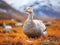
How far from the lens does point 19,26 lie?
4.81 meters

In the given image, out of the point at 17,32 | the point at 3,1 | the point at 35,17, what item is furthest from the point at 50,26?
the point at 3,1

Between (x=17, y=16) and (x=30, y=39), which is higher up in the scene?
(x=17, y=16)

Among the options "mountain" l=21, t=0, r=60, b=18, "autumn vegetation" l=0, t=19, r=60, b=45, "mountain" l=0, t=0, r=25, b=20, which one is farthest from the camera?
"mountain" l=21, t=0, r=60, b=18

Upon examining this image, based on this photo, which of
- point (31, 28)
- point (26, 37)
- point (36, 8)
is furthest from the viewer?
point (36, 8)

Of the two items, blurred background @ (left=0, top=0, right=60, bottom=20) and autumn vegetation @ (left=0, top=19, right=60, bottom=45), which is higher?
blurred background @ (left=0, top=0, right=60, bottom=20)

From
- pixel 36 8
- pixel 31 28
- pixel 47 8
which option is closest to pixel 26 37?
pixel 31 28

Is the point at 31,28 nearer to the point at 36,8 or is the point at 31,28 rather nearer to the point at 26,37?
the point at 26,37

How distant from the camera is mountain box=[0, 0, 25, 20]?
491cm

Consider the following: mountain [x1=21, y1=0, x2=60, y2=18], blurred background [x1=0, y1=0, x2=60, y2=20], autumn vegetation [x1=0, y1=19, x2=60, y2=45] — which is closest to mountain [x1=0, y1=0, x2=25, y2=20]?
blurred background [x1=0, y1=0, x2=60, y2=20]

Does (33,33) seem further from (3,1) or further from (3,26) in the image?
(3,1)

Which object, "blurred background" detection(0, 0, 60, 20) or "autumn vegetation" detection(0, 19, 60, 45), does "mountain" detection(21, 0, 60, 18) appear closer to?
"blurred background" detection(0, 0, 60, 20)

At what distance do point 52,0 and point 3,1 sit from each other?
0.94m

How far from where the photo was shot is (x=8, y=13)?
5.01 m

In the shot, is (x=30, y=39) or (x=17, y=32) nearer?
(x=30, y=39)
